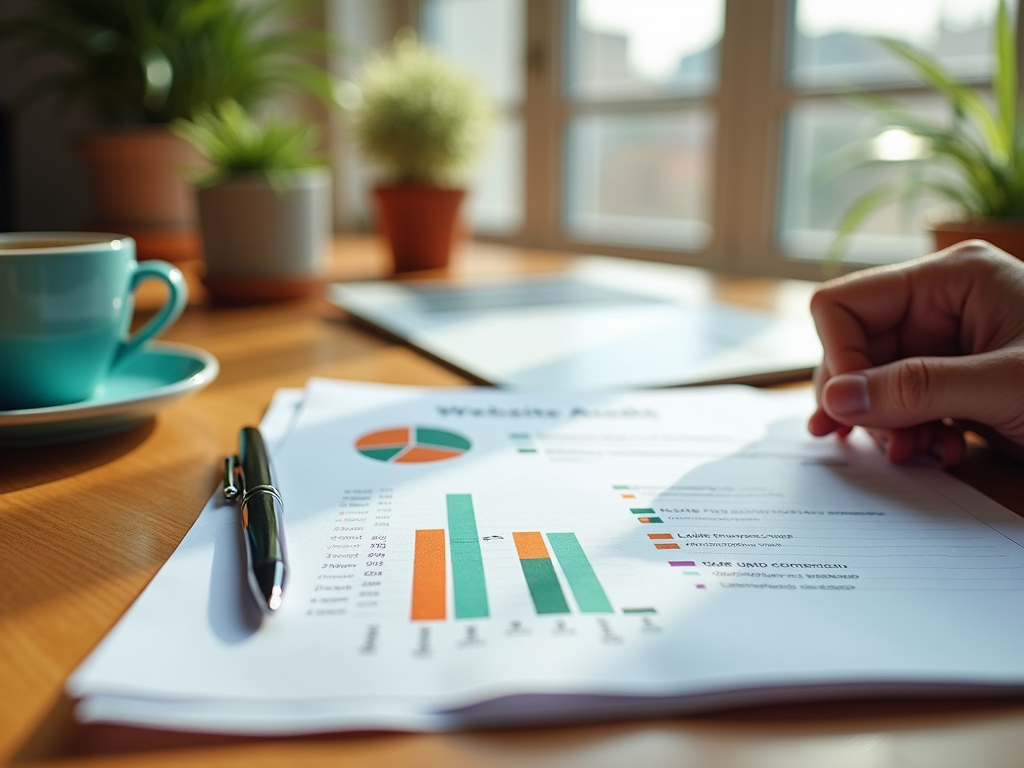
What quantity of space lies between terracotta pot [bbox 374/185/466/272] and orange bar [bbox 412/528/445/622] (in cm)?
86

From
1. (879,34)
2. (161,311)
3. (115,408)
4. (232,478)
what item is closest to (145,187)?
(161,311)

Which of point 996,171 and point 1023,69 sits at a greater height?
point 1023,69

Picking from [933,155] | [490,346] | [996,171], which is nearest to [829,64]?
[933,155]

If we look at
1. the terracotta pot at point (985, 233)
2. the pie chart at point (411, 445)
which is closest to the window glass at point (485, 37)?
the terracotta pot at point (985, 233)

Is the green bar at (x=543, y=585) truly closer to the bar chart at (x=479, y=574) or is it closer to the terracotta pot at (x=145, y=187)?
the bar chart at (x=479, y=574)

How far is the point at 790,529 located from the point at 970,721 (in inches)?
4.8

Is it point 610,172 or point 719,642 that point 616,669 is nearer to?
point 719,642

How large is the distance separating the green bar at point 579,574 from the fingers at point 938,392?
0.19 meters

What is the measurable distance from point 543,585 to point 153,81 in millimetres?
1253

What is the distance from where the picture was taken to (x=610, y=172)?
182cm

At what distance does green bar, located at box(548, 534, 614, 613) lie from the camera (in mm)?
288

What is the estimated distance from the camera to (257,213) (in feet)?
3.11

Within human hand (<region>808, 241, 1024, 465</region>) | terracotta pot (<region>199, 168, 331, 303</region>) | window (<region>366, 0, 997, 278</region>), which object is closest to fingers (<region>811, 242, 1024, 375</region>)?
human hand (<region>808, 241, 1024, 465</region>)

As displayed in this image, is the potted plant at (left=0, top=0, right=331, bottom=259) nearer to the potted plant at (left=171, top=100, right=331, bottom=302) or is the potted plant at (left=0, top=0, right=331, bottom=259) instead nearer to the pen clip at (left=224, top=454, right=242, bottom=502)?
the potted plant at (left=171, top=100, right=331, bottom=302)
